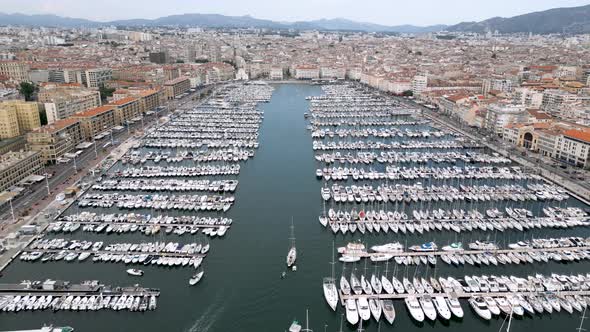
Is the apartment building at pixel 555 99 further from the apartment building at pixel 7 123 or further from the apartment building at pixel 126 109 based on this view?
the apartment building at pixel 7 123

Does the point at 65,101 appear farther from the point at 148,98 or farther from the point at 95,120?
the point at 148,98

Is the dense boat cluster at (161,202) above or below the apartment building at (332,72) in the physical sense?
below

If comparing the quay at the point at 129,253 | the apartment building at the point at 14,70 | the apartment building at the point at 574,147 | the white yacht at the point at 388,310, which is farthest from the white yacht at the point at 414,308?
the apartment building at the point at 14,70

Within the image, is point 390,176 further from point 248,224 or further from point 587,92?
point 587,92

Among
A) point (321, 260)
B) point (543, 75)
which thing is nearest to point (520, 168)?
point (321, 260)

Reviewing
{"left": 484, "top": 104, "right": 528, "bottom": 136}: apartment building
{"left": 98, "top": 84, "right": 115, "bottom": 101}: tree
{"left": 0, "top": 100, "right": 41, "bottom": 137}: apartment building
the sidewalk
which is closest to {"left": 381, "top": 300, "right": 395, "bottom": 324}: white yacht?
the sidewalk

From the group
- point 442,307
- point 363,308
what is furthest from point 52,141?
point 442,307

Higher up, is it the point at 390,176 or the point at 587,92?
the point at 587,92
